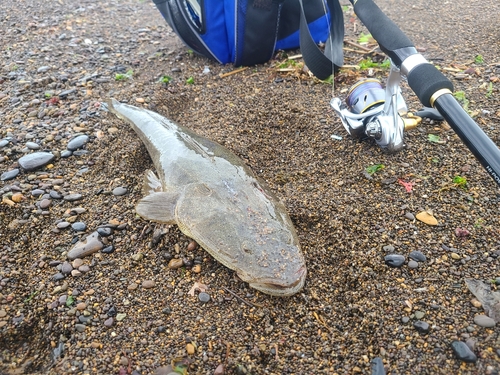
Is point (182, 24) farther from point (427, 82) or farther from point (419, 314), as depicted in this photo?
point (419, 314)

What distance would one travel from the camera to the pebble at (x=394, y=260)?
2.67m

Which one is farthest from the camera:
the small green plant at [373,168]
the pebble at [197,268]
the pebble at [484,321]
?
the small green plant at [373,168]

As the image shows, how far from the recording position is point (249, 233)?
2.74 meters

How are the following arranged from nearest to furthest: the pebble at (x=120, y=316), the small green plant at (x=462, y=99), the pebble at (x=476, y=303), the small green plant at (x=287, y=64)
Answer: the pebble at (x=476, y=303)
the pebble at (x=120, y=316)
the small green plant at (x=462, y=99)
the small green plant at (x=287, y=64)

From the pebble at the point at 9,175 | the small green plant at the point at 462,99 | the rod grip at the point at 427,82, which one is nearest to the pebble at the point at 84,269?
the pebble at the point at 9,175

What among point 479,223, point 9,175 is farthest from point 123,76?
point 479,223

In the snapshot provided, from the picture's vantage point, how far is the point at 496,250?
2.65 metres

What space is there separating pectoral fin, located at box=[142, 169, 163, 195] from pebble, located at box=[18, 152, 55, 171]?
105 cm

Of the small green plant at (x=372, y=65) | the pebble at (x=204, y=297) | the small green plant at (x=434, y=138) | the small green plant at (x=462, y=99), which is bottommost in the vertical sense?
the pebble at (x=204, y=297)

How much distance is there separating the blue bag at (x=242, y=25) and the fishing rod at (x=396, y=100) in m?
1.58

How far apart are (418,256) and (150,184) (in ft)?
7.08

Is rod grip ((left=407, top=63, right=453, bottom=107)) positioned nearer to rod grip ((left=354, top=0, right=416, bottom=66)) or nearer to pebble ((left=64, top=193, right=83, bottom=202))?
rod grip ((left=354, top=0, right=416, bottom=66))

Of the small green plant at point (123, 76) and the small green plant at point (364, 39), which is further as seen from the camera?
the small green plant at point (364, 39)

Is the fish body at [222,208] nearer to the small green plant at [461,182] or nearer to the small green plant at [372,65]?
the small green plant at [461,182]
